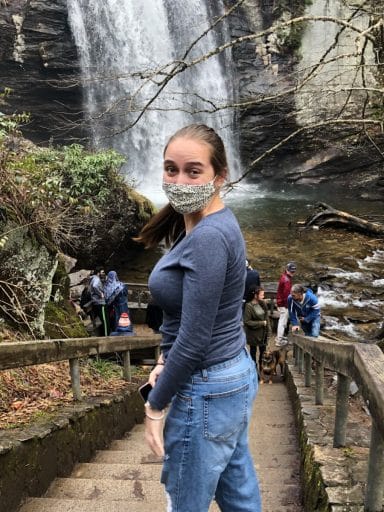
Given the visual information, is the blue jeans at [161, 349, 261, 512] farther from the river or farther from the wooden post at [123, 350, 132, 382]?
the river

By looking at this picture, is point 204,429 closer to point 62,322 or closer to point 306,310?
point 62,322

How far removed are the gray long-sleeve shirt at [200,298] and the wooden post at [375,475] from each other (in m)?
0.74

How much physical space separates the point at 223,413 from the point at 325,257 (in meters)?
15.4

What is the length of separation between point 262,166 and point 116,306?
2328 cm

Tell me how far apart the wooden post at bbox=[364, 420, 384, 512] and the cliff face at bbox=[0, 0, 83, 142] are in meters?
23.3

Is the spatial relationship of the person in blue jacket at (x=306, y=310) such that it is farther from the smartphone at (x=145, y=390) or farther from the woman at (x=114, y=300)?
the smartphone at (x=145, y=390)

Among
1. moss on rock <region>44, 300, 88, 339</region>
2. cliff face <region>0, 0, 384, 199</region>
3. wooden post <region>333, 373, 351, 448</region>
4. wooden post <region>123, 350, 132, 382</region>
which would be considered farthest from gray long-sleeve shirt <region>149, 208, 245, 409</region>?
cliff face <region>0, 0, 384, 199</region>

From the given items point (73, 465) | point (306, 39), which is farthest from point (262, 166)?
point (73, 465)

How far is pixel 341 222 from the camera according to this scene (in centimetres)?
1972

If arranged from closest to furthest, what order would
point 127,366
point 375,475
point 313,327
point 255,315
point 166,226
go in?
point 375,475
point 166,226
point 127,366
point 255,315
point 313,327

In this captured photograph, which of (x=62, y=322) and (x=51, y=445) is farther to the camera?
(x=62, y=322)

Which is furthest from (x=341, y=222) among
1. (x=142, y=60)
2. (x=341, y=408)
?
(x=341, y=408)

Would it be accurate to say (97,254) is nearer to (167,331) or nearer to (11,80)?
(167,331)

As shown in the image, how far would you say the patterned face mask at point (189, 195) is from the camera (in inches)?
70.2
